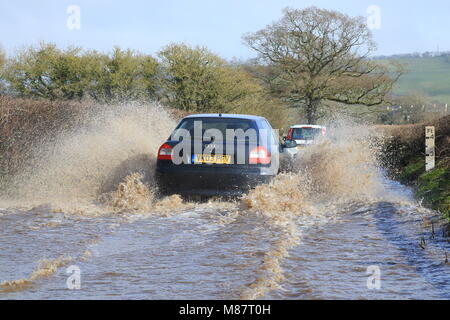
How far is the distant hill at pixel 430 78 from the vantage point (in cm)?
10050

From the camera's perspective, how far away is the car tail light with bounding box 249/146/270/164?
11172 millimetres

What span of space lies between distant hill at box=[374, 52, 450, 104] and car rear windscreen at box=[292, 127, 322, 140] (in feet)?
229

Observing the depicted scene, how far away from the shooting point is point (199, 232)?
893 cm

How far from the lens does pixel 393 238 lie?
28.5 feet

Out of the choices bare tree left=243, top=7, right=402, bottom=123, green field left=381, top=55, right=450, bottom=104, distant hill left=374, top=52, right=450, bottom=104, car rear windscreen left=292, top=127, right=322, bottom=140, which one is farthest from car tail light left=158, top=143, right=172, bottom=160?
green field left=381, top=55, right=450, bottom=104

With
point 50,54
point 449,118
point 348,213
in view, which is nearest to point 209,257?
point 348,213

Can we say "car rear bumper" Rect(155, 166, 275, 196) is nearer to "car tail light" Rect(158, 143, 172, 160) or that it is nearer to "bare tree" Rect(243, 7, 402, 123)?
"car tail light" Rect(158, 143, 172, 160)

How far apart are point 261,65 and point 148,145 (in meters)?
35.4

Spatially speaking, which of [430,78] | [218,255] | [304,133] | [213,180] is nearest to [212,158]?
[213,180]

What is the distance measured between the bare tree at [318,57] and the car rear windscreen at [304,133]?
72.7 ft

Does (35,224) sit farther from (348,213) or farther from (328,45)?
(328,45)

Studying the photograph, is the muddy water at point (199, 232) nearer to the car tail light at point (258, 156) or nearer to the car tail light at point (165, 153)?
the car tail light at point (258, 156)

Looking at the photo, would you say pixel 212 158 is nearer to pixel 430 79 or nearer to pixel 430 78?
pixel 430 79

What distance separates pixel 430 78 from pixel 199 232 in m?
109
